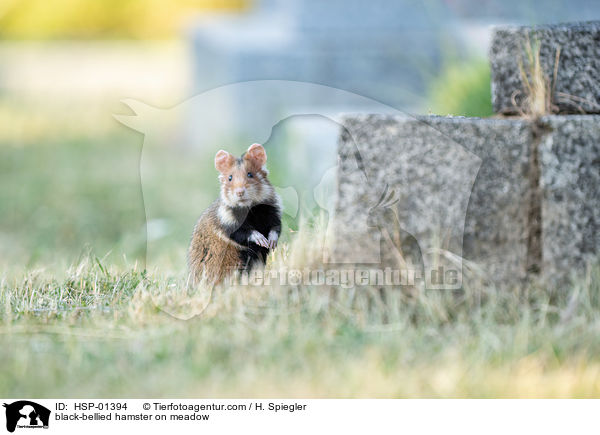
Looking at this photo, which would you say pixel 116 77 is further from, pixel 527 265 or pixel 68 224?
pixel 527 265

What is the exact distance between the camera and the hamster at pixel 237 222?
101 inches

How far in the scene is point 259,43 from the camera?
7.23m

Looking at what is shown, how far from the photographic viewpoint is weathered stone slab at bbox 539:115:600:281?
8.64 ft

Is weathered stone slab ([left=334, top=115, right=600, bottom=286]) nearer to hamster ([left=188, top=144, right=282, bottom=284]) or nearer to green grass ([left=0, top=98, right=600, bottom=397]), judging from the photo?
green grass ([left=0, top=98, right=600, bottom=397])

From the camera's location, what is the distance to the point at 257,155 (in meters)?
2.56

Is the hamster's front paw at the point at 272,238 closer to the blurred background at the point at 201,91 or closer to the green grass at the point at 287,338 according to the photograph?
the green grass at the point at 287,338

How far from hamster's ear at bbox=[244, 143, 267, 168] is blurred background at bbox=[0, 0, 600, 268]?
27 cm

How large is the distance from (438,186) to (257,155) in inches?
21.9

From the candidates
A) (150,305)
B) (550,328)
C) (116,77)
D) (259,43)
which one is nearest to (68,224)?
(259,43)

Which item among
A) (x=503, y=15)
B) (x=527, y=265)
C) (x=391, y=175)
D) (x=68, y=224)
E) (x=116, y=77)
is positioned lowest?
(x=527, y=265)

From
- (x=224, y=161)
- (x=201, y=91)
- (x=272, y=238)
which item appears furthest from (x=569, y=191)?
(x=201, y=91)

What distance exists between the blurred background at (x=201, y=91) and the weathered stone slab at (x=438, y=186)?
16cm
